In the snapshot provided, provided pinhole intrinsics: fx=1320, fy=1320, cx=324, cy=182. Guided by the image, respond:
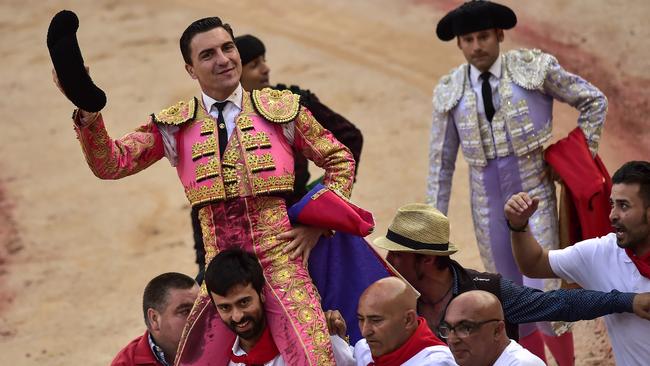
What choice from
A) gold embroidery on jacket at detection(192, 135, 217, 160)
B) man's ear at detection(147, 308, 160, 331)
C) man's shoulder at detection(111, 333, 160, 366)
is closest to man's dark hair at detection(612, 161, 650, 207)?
gold embroidery on jacket at detection(192, 135, 217, 160)

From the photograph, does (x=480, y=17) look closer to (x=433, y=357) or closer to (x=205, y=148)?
(x=205, y=148)

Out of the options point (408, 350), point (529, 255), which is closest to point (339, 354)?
point (408, 350)

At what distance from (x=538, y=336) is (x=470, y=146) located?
1089 mm

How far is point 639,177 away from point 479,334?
1.04m

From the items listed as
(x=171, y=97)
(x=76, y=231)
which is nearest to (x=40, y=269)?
(x=76, y=231)

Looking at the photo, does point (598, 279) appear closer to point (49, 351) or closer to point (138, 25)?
point (49, 351)

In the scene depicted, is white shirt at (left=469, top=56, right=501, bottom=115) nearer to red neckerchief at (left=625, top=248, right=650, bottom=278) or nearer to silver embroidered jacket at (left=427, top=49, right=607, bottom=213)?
silver embroidered jacket at (left=427, top=49, right=607, bottom=213)

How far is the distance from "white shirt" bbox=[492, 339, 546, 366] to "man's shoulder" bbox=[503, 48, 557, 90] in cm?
235

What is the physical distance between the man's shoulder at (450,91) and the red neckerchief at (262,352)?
2.47m

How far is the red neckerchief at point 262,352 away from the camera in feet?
16.9

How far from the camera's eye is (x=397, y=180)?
11062mm

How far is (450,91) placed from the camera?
288 inches

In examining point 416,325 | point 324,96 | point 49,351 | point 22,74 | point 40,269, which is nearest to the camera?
point 416,325

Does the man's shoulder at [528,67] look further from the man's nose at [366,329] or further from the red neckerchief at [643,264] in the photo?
the man's nose at [366,329]
